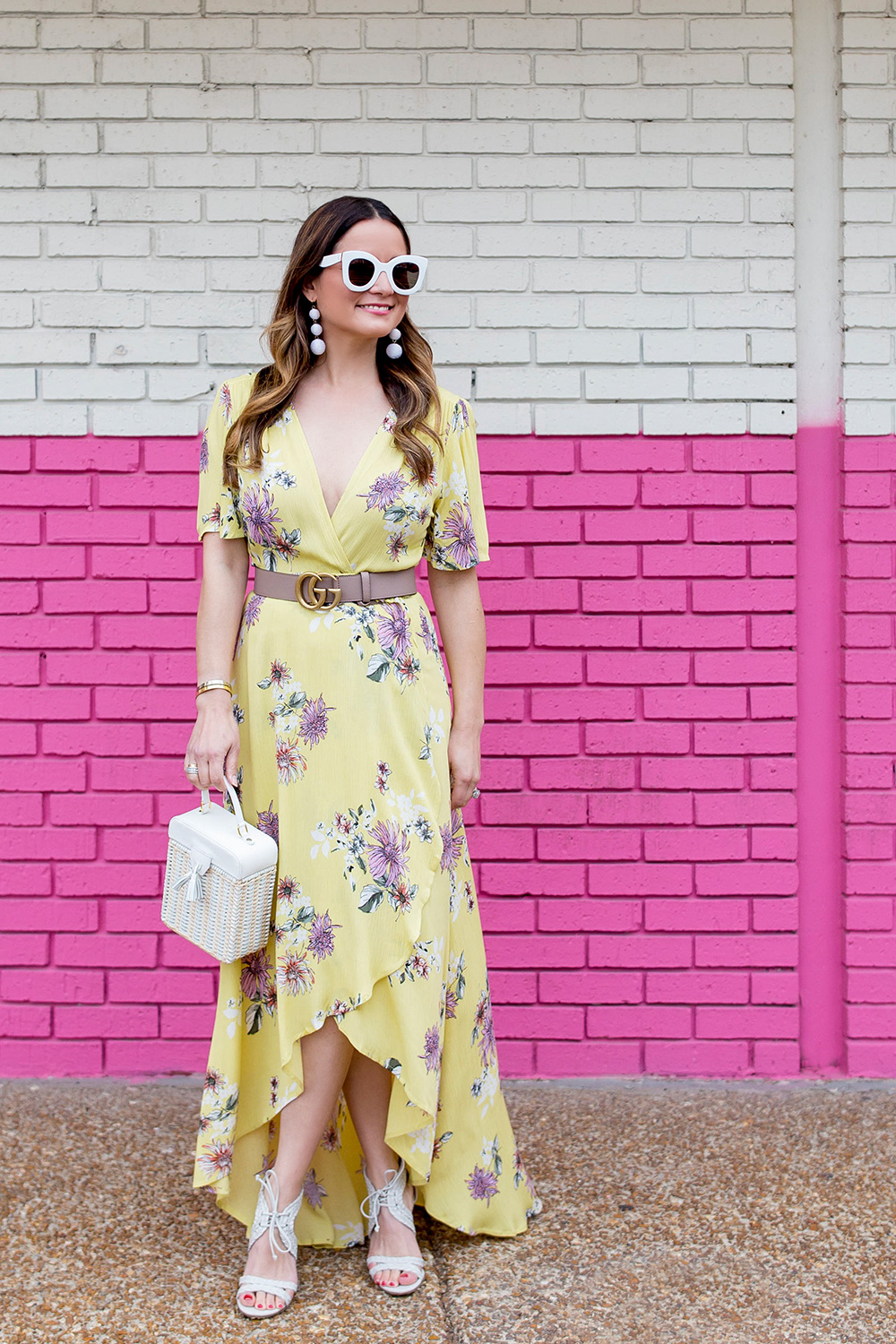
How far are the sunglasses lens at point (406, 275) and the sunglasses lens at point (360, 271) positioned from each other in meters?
0.06

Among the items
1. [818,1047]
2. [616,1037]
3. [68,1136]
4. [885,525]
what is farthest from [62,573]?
[818,1047]

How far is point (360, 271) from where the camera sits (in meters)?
2.40

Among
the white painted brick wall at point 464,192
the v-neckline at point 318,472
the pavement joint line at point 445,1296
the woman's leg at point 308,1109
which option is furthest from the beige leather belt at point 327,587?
the pavement joint line at point 445,1296

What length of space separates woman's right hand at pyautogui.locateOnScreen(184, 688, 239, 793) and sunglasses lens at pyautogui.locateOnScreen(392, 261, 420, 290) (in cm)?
87

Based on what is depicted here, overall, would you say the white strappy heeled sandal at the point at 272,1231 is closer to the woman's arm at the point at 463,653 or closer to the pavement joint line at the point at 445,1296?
the pavement joint line at the point at 445,1296

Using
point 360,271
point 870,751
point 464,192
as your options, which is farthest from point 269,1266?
point 464,192

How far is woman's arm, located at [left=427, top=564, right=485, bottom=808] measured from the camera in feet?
8.64

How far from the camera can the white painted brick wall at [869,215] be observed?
3389mm

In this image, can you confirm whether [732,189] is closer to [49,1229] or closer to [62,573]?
[62,573]

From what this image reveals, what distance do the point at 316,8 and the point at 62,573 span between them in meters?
1.68

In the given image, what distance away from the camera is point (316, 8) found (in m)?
3.38

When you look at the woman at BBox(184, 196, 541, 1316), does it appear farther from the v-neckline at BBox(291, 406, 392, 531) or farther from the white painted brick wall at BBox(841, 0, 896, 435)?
the white painted brick wall at BBox(841, 0, 896, 435)

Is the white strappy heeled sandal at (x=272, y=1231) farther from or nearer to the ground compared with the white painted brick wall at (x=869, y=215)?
nearer to the ground

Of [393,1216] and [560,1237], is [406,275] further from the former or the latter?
[560,1237]
